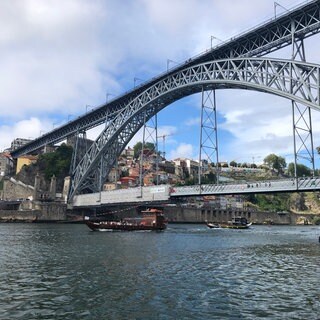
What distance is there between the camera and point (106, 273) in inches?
696

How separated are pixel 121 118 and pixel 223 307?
5704 cm

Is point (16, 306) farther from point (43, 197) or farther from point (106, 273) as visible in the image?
point (43, 197)

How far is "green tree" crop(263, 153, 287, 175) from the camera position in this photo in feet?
601

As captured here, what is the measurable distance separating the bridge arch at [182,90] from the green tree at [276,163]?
122594 millimetres

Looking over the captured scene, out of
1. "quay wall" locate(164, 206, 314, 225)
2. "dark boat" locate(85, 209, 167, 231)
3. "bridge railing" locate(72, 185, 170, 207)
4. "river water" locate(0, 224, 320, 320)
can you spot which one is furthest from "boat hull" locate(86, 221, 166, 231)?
"quay wall" locate(164, 206, 314, 225)

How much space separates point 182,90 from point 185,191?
14.2m

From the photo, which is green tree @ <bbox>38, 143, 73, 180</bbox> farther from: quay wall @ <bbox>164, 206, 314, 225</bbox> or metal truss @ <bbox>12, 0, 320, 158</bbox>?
metal truss @ <bbox>12, 0, 320, 158</bbox>

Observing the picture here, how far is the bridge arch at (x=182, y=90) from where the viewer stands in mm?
36062

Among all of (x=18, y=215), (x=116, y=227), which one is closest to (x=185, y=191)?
(x=116, y=227)

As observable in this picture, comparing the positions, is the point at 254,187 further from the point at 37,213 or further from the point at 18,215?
the point at 18,215

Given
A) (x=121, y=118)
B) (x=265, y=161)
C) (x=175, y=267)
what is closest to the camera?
(x=175, y=267)

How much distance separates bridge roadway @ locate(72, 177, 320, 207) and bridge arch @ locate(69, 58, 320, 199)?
3.67 meters

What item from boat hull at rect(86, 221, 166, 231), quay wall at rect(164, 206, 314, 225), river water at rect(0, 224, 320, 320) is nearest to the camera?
river water at rect(0, 224, 320, 320)

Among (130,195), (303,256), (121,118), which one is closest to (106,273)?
(303,256)
